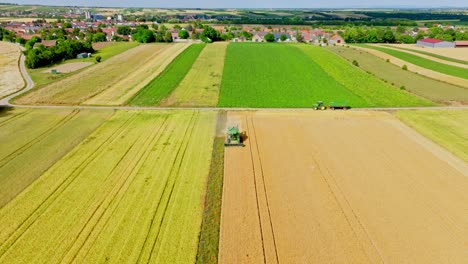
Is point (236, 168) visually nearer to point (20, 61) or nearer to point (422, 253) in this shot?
point (422, 253)

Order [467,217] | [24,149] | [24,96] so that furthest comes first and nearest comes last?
1. [24,96]
2. [24,149]
3. [467,217]

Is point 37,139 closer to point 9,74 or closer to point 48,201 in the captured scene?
point 48,201

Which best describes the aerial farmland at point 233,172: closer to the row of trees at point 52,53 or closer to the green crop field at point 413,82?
the green crop field at point 413,82

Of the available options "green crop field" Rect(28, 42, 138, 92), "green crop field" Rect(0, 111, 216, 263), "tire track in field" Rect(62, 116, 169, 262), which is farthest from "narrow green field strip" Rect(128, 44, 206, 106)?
"green crop field" Rect(28, 42, 138, 92)

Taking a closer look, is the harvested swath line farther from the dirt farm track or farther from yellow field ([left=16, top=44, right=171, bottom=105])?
yellow field ([left=16, top=44, right=171, bottom=105])

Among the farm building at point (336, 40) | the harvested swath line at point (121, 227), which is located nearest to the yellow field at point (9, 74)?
the harvested swath line at point (121, 227)

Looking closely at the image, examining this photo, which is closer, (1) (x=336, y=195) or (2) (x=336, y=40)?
(1) (x=336, y=195)

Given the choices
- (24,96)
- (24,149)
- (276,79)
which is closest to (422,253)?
(24,149)

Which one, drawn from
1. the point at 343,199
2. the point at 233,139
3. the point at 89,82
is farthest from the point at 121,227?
the point at 89,82
